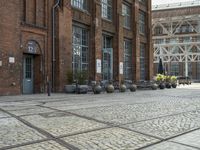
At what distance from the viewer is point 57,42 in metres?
22.3

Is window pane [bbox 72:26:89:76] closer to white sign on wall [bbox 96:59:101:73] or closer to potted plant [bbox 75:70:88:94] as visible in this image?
white sign on wall [bbox 96:59:101:73]

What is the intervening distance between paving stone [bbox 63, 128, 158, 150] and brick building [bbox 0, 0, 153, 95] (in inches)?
498

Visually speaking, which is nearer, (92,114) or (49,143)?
(49,143)

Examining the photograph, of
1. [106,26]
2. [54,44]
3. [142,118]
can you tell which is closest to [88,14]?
[106,26]

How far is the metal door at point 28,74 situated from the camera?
2062 cm

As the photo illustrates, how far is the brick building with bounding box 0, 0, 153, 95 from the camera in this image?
1881 cm

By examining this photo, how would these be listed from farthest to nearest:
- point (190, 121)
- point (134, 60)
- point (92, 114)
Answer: point (134, 60), point (92, 114), point (190, 121)

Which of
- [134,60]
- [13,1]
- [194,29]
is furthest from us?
[194,29]

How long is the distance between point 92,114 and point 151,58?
1226 inches

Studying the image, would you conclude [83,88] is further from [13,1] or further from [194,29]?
[194,29]

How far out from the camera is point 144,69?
39.7 meters

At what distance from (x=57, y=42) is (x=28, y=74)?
10.4 ft

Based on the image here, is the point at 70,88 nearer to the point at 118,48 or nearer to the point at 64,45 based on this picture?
the point at 64,45

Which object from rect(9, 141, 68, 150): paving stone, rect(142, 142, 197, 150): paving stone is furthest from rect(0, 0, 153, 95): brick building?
rect(142, 142, 197, 150): paving stone
